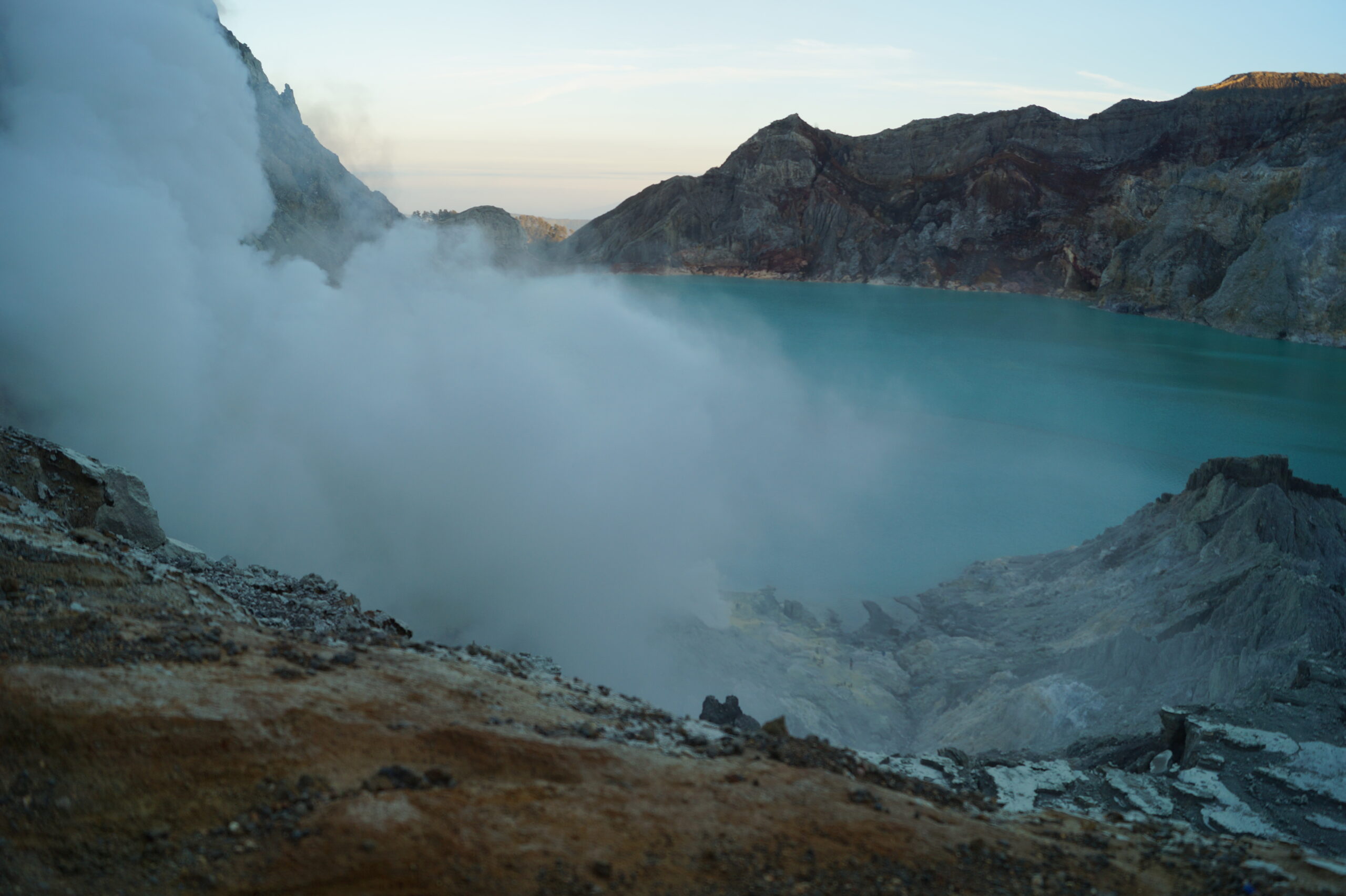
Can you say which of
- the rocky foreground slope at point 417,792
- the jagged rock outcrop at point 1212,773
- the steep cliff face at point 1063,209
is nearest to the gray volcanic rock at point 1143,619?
the jagged rock outcrop at point 1212,773

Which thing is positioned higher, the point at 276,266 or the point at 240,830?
the point at 276,266

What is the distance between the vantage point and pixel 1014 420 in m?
35.3

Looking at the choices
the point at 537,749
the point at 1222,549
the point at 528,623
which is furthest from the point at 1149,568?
the point at 537,749

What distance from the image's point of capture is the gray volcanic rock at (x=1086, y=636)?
11594mm

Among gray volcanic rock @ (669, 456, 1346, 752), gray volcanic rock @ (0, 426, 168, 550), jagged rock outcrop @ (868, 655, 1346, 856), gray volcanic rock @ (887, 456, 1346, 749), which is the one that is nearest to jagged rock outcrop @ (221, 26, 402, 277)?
gray volcanic rock @ (0, 426, 168, 550)

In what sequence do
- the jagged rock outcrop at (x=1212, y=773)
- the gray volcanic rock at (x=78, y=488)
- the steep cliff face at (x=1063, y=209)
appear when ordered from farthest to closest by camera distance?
the steep cliff face at (x=1063, y=209)
the gray volcanic rock at (x=78, y=488)
the jagged rock outcrop at (x=1212, y=773)

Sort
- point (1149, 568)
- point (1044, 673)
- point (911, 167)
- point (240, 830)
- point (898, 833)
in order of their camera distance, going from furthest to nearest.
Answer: point (911, 167) < point (1149, 568) < point (1044, 673) < point (898, 833) < point (240, 830)

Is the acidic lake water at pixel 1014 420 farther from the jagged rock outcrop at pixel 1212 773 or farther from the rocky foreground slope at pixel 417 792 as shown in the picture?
the rocky foreground slope at pixel 417 792

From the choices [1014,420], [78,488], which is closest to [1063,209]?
[1014,420]

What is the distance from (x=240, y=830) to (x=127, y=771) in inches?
29.7

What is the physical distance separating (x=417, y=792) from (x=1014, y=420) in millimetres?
34840

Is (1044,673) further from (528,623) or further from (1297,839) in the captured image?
(528,623)

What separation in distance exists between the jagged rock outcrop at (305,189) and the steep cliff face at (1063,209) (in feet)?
201

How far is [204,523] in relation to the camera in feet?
46.1
